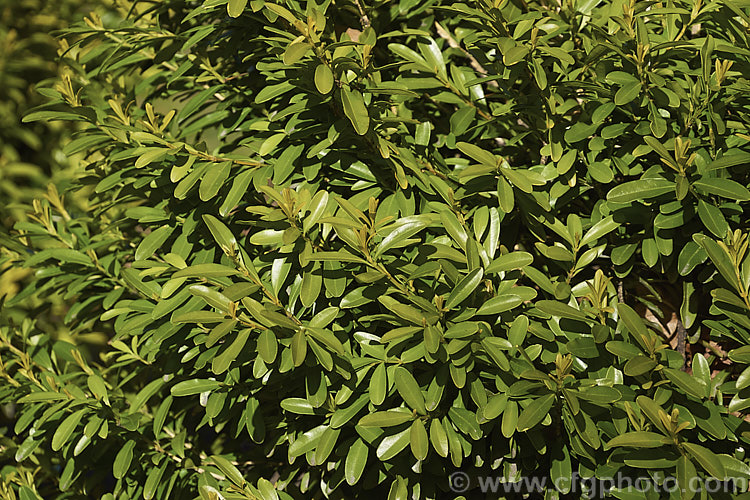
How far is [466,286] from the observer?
1454 millimetres

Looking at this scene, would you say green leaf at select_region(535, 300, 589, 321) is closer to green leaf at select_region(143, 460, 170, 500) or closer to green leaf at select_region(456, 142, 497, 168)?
green leaf at select_region(456, 142, 497, 168)

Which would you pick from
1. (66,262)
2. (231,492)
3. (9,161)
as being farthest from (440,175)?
(9,161)

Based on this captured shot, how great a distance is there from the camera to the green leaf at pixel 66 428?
1.78 m

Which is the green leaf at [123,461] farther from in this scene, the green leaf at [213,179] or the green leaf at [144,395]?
the green leaf at [213,179]

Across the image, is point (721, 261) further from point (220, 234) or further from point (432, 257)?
point (220, 234)

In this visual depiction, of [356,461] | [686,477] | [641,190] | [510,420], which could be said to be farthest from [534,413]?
[641,190]

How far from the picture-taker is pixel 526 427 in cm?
143

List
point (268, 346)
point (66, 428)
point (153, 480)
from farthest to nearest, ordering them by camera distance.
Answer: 1. point (153, 480)
2. point (66, 428)
3. point (268, 346)

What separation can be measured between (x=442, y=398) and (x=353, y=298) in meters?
0.33

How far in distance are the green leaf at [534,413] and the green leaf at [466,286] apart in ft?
0.91

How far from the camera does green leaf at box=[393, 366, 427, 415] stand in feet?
4.89

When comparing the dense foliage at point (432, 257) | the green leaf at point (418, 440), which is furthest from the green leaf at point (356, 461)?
the green leaf at point (418, 440)
